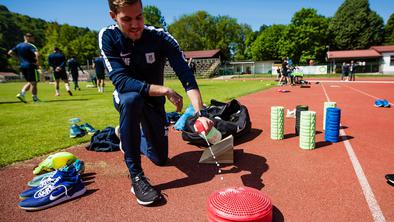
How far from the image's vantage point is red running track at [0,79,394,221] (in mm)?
2365

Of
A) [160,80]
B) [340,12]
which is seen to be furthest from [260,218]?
[340,12]

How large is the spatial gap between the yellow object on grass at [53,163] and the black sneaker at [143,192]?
54.8 inches

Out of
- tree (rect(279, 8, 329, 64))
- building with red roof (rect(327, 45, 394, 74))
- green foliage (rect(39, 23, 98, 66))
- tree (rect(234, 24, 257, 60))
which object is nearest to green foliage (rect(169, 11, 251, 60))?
tree (rect(234, 24, 257, 60))

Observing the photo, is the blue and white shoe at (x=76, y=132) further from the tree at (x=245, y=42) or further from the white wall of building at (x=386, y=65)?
the tree at (x=245, y=42)

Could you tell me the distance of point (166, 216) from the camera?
7.67ft

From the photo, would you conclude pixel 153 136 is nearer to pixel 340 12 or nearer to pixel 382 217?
pixel 382 217

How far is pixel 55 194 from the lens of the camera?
2.59 meters

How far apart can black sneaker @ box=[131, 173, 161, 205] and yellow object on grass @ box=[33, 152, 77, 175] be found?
1391mm

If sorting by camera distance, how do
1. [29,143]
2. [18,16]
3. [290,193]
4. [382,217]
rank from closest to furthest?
[382,217] → [290,193] → [29,143] → [18,16]

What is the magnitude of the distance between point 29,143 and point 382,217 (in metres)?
5.50

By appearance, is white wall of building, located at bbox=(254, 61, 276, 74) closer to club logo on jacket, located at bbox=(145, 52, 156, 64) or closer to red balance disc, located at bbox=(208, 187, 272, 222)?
club logo on jacket, located at bbox=(145, 52, 156, 64)

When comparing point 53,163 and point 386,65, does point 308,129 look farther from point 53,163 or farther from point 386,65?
point 386,65

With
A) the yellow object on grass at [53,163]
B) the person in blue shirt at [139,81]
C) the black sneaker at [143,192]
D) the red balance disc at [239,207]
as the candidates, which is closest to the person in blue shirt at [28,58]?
the yellow object on grass at [53,163]

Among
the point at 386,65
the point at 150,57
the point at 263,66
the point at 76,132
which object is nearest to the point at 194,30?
the point at 263,66
